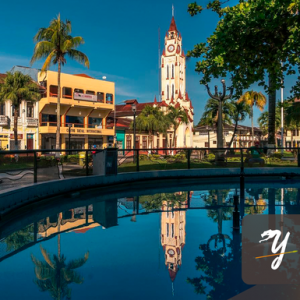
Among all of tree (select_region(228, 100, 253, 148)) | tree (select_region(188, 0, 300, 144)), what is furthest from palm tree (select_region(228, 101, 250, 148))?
tree (select_region(188, 0, 300, 144))

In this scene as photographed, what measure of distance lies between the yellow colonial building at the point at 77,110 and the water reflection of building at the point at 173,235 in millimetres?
36507

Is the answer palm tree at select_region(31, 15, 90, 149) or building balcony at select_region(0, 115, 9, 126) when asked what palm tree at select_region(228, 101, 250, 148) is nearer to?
palm tree at select_region(31, 15, 90, 149)

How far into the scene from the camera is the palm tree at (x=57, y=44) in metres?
30.6

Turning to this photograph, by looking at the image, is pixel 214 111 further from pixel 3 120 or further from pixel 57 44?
pixel 3 120

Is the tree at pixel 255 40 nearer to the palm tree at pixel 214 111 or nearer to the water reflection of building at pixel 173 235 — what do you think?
the water reflection of building at pixel 173 235

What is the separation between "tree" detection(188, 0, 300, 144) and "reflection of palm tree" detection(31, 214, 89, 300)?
649 centimetres

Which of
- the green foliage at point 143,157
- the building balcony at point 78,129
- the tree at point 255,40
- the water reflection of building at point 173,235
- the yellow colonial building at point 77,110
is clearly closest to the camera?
the water reflection of building at point 173,235

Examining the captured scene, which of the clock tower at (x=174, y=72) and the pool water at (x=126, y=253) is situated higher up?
the clock tower at (x=174, y=72)

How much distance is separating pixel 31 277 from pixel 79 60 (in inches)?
1172

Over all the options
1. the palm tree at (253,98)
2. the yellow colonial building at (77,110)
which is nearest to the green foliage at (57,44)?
the yellow colonial building at (77,110)

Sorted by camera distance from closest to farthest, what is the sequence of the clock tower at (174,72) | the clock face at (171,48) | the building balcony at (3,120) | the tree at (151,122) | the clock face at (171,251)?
the clock face at (171,251)
the building balcony at (3,120)
the tree at (151,122)
the clock tower at (174,72)
the clock face at (171,48)

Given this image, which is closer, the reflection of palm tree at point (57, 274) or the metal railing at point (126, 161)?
the reflection of palm tree at point (57, 274)

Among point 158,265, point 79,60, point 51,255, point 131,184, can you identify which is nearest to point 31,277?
point 51,255

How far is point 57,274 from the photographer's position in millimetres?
4688
